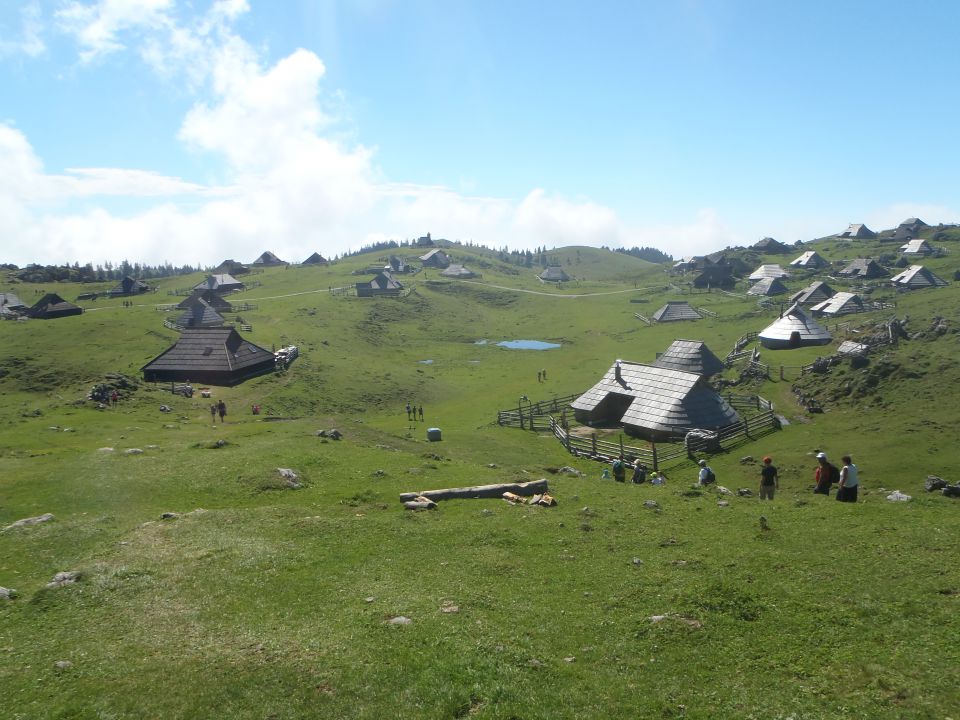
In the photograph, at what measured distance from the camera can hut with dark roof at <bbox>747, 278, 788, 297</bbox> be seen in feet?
383

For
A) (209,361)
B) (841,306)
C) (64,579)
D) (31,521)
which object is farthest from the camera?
(841,306)

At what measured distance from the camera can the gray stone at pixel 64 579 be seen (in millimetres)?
16094

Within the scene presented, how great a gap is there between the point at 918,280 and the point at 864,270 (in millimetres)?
17034

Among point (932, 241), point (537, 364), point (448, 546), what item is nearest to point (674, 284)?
→ point (932, 241)

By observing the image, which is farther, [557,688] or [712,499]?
[712,499]

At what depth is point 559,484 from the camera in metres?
28.7

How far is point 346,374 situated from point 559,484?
148 feet

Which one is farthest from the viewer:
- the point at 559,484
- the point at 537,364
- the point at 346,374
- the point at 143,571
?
the point at 537,364

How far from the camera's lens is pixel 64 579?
16.4 meters

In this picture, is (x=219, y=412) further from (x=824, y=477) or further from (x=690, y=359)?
(x=690, y=359)

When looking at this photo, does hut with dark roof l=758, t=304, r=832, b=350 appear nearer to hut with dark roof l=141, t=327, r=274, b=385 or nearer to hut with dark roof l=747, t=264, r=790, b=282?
hut with dark roof l=141, t=327, r=274, b=385

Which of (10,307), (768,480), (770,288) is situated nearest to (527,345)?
(770,288)

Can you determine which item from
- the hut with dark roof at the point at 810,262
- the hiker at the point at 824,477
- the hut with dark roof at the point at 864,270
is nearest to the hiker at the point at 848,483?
the hiker at the point at 824,477

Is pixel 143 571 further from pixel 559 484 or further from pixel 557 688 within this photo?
pixel 559 484
